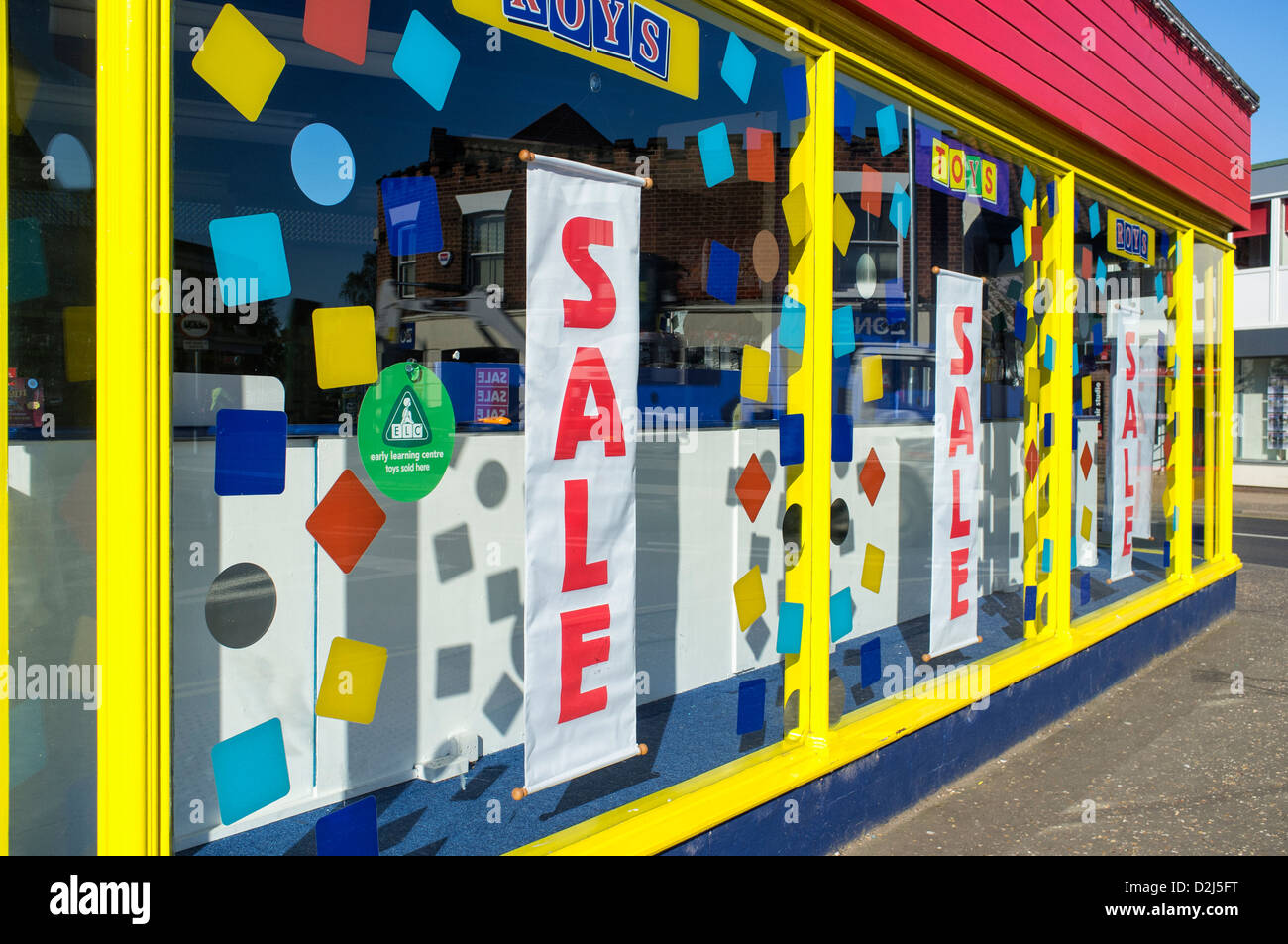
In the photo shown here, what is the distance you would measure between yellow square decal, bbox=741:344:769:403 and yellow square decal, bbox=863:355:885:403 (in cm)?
181

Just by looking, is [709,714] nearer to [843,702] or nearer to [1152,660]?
[843,702]

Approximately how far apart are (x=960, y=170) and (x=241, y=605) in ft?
11.9

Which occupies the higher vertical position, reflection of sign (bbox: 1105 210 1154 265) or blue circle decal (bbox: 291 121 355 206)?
reflection of sign (bbox: 1105 210 1154 265)

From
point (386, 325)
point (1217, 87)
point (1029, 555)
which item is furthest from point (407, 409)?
point (1217, 87)

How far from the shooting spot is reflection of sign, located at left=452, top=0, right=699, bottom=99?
2883mm

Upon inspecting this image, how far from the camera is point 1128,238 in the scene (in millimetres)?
7117

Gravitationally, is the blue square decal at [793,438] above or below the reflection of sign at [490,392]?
below

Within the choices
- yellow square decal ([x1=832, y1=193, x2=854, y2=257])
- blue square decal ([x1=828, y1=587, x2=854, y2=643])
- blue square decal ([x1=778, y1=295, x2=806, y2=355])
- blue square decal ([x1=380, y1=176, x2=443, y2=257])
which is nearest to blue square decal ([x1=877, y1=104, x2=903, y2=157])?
yellow square decal ([x1=832, y1=193, x2=854, y2=257])

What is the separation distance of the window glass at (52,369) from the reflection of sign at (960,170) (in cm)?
354

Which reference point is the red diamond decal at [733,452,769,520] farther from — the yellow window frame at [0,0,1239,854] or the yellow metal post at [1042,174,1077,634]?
the yellow metal post at [1042,174,1077,634]

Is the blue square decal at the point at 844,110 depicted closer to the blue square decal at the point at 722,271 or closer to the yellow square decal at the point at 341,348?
the blue square decal at the point at 722,271

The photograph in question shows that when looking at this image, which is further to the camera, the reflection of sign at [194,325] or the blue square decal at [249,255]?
the reflection of sign at [194,325]

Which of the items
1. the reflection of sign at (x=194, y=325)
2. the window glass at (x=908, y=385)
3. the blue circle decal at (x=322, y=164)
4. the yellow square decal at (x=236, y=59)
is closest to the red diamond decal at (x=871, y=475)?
the window glass at (x=908, y=385)

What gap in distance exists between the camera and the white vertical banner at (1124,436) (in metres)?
6.89
